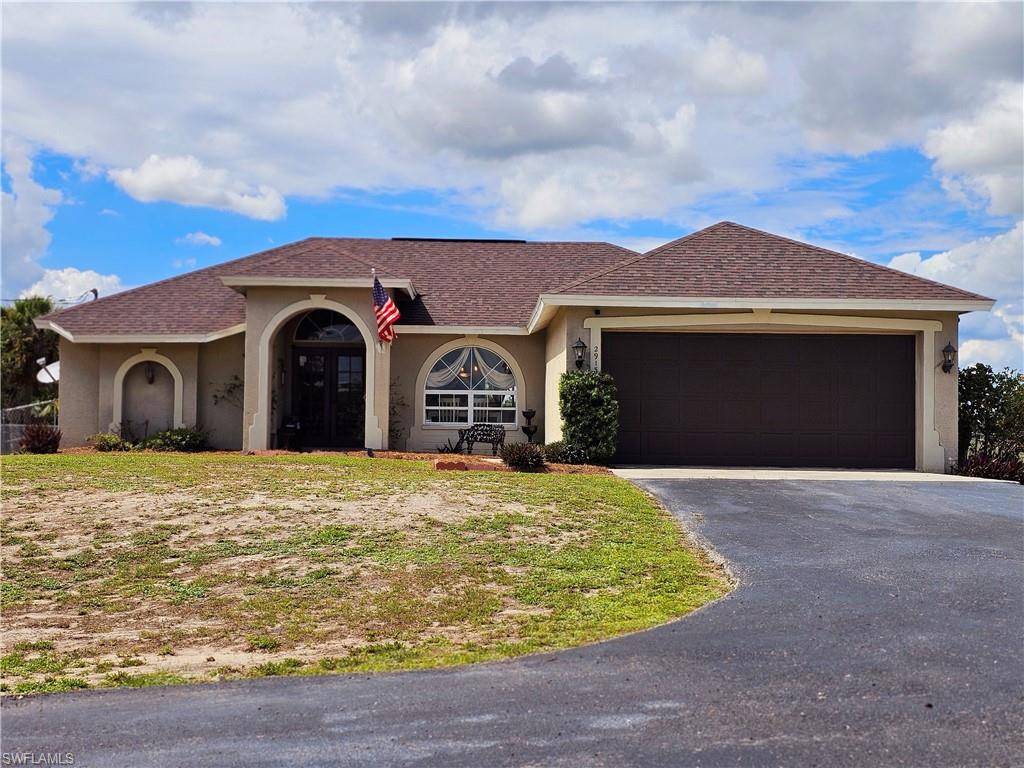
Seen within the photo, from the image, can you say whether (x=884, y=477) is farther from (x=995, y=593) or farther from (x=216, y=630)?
(x=216, y=630)

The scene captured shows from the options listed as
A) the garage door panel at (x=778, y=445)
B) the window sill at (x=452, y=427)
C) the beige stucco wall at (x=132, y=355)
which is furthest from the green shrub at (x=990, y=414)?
the beige stucco wall at (x=132, y=355)

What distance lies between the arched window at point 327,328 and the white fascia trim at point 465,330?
3.80 ft

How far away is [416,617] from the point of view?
7152mm

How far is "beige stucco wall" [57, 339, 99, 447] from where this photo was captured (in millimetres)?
20594

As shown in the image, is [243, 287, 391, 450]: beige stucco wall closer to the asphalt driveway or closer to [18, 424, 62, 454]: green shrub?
[18, 424, 62, 454]: green shrub

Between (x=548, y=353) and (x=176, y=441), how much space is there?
27.6 feet

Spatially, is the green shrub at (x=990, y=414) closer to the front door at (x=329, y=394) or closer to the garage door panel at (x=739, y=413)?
the garage door panel at (x=739, y=413)

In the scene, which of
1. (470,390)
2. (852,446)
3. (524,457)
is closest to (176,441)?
(470,390)

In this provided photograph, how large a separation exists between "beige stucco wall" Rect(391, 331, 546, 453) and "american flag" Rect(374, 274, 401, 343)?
2.16 meters

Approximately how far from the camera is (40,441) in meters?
18.1

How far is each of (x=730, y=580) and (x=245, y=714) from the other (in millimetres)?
4547

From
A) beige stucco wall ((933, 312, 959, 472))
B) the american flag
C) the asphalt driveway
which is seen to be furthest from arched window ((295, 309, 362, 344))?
the asphalt driveway

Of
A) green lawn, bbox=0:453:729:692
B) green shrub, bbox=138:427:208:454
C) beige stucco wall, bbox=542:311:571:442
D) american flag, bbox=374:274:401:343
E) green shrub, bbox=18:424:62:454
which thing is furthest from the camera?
green shrub, bbox=138:427:208:454

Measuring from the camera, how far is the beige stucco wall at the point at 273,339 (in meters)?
18.6
